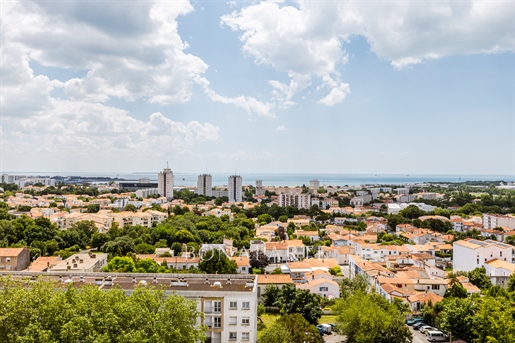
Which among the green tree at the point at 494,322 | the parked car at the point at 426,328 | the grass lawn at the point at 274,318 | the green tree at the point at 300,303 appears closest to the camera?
the green tree at the point at 494,322

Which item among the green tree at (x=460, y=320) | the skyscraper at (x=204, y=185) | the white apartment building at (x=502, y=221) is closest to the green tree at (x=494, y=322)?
the green tree at (x=460, y=320)

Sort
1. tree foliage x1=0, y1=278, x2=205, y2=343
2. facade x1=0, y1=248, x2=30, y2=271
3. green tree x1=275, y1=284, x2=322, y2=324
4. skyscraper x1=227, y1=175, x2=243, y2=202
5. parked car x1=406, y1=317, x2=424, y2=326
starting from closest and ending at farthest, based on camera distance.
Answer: tree foliage x1=0, y1=278, x2=205, y2=343, green tree x1=275, y1=284, x2=322, y2=324, parked car x1=406, y1=317, x2=424, y2=326, facade x1=0, y1=248, x2=30, y2=271, skyscraper x1=227, y1=175, x2=243, y2=202

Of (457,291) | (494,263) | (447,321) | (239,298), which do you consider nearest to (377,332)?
(447,321)

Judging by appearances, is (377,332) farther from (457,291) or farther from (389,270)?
(389,270)

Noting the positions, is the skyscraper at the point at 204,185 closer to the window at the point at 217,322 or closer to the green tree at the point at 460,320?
the green tree at the point at 460,320

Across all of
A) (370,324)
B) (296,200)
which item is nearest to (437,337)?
(370,324)

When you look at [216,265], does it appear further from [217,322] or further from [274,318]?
[217,322]

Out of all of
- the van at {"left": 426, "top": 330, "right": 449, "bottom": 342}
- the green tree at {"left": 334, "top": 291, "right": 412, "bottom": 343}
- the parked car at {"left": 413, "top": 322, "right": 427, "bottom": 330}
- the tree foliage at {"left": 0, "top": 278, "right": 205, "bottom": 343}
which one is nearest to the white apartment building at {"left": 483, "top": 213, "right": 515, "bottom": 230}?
the parked car at {"left": 413, "top": 322, "right": 427, "bottom": 330}

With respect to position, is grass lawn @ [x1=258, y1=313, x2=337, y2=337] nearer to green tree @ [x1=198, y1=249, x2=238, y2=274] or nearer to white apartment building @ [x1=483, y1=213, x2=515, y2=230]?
green tree @ [x1=198, y1=249, x2=238, y2=274]
